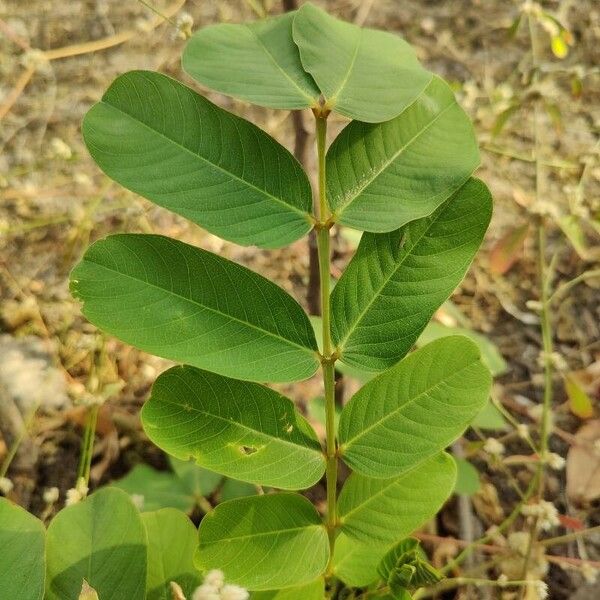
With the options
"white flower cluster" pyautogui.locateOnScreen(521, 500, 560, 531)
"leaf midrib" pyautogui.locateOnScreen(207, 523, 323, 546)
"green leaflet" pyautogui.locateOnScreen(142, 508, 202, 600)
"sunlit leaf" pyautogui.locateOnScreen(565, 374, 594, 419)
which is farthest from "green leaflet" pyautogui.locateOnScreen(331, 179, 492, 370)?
"sunlit leaf" pyautogui.locateOnScreen(565, 374, 594, 419)

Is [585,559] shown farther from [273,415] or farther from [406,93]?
[406,93]

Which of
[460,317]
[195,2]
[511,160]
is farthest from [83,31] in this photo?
[460,317]

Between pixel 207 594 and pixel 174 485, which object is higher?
pixel 207 594

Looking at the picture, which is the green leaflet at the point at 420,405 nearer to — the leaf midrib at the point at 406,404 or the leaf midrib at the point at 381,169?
the leaf midrib at the point at 406,404

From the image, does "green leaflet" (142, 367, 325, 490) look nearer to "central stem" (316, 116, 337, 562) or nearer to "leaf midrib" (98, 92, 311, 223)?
"central stem" (316, 116, 337, 562)

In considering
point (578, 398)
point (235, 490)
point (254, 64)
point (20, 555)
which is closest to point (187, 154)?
point (254, 64)

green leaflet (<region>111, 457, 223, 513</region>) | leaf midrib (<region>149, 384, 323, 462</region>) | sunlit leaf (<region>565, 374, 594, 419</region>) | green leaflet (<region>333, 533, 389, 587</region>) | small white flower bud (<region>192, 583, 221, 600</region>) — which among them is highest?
leaf midrib (<region>149, 384, 323, 462</region>)

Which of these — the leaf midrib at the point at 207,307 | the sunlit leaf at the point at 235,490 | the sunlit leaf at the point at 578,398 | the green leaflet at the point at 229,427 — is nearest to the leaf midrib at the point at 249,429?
the green leaflet at the point at 229,427

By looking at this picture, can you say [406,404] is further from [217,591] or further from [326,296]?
[217,591]
